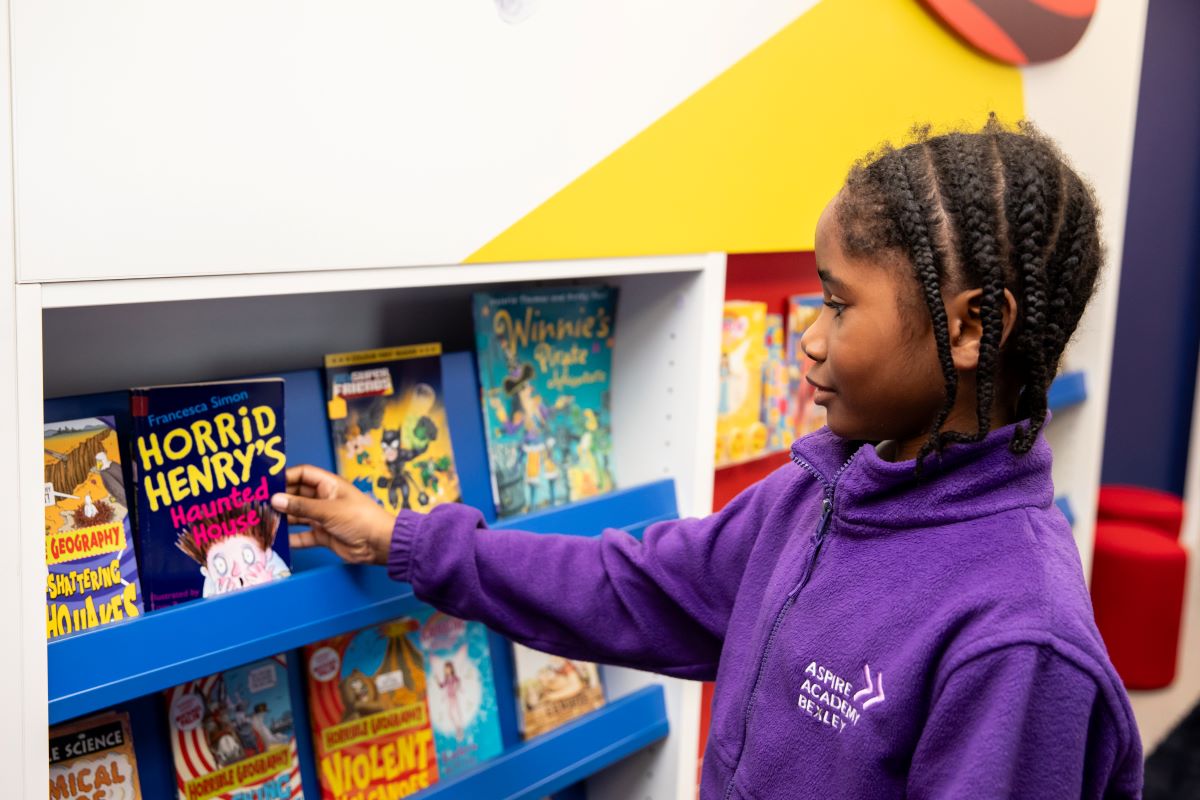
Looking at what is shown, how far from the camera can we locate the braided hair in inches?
36.3

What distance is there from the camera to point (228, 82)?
1.03m

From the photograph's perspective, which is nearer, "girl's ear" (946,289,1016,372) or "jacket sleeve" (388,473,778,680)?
"girl's ear" (946,289,1016,372)

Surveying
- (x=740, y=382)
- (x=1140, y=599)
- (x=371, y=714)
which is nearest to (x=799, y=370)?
(x=740, y=382)

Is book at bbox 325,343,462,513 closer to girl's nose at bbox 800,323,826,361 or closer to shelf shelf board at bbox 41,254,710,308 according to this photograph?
shelf shelf board at bbox 41,254,710,308

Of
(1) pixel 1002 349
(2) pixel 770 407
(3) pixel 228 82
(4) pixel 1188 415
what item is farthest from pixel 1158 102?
(3) pixel 228 82

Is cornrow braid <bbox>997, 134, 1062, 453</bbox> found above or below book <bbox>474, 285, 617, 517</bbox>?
above

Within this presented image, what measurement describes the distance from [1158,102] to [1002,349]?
3168 mm

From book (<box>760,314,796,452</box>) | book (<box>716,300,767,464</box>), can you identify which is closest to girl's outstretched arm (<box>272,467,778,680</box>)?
book (<box>716,300,767,464</box>)

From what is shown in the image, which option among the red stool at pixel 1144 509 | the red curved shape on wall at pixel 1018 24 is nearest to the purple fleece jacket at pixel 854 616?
the red curved shape on wall at pixel 1018 24

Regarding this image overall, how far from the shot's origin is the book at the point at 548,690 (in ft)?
5.29

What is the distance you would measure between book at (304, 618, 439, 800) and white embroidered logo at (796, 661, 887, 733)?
0.66 meters

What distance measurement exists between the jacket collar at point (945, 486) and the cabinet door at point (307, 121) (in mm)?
534

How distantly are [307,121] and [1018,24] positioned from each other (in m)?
1.55

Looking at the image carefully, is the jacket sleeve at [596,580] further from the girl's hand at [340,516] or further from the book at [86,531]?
the book at [86,531]
